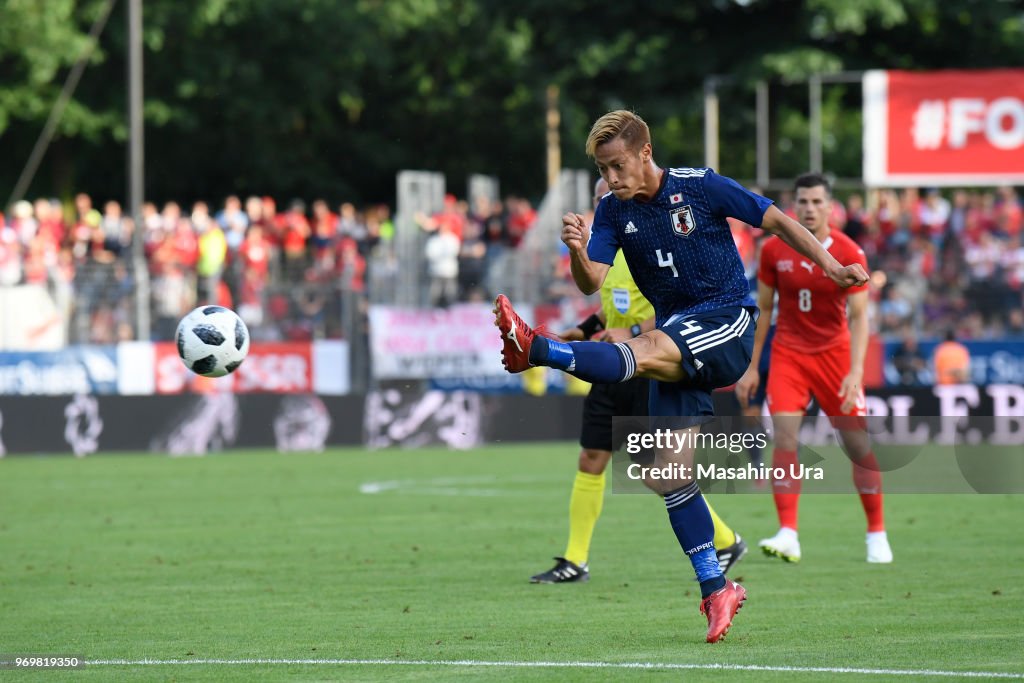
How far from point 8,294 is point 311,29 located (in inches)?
847

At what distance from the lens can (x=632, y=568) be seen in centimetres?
1064

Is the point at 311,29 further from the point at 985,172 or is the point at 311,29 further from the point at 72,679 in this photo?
the point at 72,679

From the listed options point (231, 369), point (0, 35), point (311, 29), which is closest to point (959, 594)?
point (231, 369)

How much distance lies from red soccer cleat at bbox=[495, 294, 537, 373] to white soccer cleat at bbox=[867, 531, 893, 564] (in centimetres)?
427

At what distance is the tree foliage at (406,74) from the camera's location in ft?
121

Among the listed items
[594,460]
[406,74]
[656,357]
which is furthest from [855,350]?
[406,74]

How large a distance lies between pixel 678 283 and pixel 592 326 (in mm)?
2641

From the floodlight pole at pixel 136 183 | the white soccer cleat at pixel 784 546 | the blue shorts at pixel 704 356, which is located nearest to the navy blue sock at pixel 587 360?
the blue shorts at pixel 704 356

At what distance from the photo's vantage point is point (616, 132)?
7590mm

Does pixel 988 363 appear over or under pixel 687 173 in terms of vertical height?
under

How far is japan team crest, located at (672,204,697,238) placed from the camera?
7.76 metres

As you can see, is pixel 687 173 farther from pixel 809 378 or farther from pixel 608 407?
pixel 809 378

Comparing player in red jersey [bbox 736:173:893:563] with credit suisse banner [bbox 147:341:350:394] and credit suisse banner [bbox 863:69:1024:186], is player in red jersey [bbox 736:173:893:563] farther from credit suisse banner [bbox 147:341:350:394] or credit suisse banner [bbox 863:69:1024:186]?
credit suisse banner [bbox 863:69:1024:186]

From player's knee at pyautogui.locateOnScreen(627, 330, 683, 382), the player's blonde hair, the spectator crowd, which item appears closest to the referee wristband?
player's knee at pyautogui.locateOnScreen(627, 330, 683, 382)
